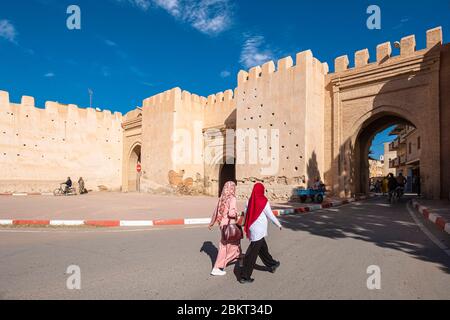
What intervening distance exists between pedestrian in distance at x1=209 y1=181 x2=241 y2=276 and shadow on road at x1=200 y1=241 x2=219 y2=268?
543 mm

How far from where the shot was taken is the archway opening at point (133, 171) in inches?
1092

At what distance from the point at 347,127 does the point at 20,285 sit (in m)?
15.4

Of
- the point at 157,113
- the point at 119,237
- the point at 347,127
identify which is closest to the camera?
the point at 119,237

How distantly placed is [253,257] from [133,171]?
26216mm

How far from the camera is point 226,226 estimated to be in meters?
3.83

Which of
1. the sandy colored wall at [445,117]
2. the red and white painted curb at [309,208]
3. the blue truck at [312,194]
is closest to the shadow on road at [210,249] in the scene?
the red and white painted curb at [309,208]

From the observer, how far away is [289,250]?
4.93 meters

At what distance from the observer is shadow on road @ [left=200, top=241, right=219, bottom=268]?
4.63 meters

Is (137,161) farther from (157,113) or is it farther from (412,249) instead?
(412,249)

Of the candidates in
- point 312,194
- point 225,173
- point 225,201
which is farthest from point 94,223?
point 225,173

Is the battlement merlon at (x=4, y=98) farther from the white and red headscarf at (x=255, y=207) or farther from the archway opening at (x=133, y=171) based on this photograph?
the white and red headscarf at (x=255, y=207)

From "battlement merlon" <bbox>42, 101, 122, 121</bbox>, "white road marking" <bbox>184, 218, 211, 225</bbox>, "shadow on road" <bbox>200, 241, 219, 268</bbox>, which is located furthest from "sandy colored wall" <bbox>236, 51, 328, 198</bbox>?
"battlement merlon" <bbox>42, 101, 122, 121</bbox>

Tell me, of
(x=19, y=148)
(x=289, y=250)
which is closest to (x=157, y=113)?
(x=19, y=148)

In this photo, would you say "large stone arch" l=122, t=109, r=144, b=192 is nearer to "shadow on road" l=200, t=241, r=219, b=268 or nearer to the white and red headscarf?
"shadow on road" l=200, t=241, r=219, b=268
